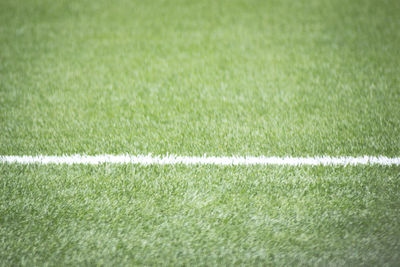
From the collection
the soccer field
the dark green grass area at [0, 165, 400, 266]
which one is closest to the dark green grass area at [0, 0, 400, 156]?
the soccer field

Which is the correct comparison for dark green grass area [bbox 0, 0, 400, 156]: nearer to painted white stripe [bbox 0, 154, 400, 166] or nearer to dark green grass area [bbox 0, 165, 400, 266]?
painted white stripe [bbox 0, 154, 400, 166]

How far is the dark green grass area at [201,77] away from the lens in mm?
2133

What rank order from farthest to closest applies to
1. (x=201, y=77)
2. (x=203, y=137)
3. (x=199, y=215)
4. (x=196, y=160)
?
(x=201, y=77), (x=203, y=137), (x=196, y=160), (x=199, y=215)

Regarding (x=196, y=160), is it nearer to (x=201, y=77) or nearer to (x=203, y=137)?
(x=203, y=137)

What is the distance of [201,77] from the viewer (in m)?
2.80

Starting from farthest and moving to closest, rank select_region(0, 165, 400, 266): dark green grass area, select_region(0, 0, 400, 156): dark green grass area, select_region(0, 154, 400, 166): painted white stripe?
select_region(0, 0, 400, 156): dark green grass area → select_region(0, 154, 400, 166): painted white stripe → select_region(0, 165, 400, 266): dark green grass area

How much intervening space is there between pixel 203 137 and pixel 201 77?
80cm

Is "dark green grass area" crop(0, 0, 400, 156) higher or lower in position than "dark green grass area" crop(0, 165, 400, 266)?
higher

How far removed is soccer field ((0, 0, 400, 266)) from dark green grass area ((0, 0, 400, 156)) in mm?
15

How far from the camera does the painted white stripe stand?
1.92 m

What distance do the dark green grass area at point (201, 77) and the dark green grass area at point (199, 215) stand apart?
205 millimetres

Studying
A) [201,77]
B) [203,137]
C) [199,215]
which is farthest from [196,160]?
[201,77]

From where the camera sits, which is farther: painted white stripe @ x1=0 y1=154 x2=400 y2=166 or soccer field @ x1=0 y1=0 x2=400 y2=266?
painted white stripe @ x1=0 y1=154 x2=400 y2=166

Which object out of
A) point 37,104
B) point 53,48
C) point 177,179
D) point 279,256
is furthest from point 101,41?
point 279,256
